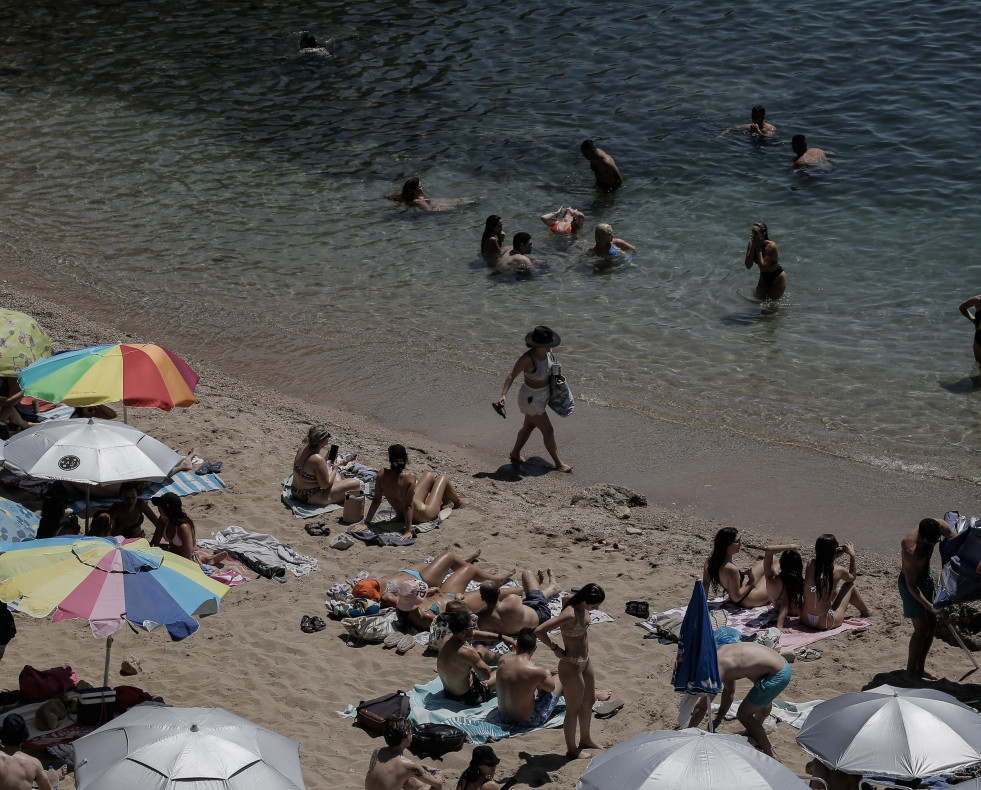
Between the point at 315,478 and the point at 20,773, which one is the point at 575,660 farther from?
the point at 315,478

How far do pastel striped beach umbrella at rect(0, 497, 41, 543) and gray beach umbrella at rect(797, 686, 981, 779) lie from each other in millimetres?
Result: 6204

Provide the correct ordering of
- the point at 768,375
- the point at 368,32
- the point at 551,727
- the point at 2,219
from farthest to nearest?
the point at 368,32 < the point at 2,219 < the point at 768,375 < the point at 551,727

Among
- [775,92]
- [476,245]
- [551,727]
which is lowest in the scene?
[551,727]

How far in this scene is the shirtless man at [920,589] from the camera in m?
7.77

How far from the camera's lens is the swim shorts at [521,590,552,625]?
8781mm

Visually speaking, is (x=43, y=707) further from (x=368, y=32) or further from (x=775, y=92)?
(x=368, y=32)

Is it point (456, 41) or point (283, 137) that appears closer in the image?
point (283, 137)

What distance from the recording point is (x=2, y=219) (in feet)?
60.9

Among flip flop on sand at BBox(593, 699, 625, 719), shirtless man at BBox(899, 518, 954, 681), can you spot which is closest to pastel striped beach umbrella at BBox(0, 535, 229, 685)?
flip flop on sand at BBox(593, 699, 625, 719)

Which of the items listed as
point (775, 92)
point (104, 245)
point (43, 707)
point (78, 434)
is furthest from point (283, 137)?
point (43, 707)

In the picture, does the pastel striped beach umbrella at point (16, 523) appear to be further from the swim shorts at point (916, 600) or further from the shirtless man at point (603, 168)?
the shirtless man at point (603, 168)

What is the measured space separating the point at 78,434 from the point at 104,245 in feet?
31.7

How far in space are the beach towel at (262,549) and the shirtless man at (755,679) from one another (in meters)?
3.99

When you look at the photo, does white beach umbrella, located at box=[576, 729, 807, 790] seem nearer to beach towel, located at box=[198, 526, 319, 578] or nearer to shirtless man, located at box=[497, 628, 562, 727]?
shirtless man, located at box=[497, 628, 562, 727]
